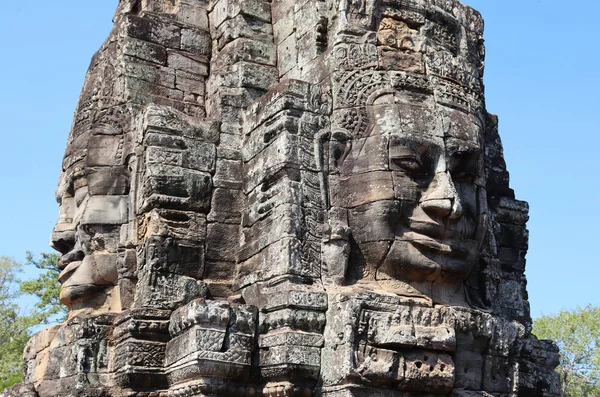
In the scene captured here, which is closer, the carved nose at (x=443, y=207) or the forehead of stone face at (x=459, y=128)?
the carved nose at (x=443, y=207)

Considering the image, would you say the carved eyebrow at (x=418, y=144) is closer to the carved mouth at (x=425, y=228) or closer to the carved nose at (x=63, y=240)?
the carved mouth at (x=425, y=228)

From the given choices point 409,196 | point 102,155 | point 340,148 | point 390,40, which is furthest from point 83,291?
point 390,40

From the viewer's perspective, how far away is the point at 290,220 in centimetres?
815

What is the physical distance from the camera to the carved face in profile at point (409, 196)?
325 inches

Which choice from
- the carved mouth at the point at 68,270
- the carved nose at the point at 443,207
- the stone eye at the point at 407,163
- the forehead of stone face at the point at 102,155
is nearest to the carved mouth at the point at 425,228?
the carved nose at the point at 443,207

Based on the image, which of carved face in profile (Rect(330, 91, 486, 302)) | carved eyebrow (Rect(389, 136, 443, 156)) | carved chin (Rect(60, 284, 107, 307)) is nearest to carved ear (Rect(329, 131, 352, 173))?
carved face in profile (Rect(330, 91, 486, 302))

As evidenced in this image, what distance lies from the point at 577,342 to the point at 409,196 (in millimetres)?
26314

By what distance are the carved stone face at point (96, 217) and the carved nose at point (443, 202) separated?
346 cm

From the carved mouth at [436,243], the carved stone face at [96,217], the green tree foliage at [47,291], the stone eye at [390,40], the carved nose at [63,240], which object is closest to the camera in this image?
the carved mouth at [436,243]

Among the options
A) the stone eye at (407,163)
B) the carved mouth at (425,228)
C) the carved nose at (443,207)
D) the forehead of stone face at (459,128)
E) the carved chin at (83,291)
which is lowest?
the carved chin at (83,291)

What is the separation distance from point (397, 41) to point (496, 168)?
102 inches

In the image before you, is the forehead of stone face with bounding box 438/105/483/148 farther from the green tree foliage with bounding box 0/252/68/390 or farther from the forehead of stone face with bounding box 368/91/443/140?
the green tree foliage with bounding box 0/252/68/390

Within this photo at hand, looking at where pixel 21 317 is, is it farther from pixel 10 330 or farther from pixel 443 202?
pixel 443 202

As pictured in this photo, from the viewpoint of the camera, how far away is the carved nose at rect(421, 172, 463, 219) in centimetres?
828
